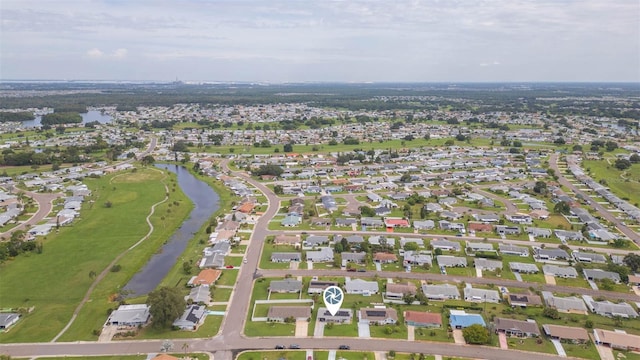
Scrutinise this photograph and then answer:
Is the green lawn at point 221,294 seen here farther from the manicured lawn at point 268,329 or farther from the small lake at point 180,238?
the small lake at point 180,238

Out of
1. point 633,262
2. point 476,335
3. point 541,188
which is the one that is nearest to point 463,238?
point 633,262

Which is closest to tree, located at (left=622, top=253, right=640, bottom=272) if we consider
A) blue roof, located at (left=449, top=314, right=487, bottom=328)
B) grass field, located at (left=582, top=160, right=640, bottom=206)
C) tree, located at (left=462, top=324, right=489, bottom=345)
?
blue roof, located at (left=449, top=314, right=487, bottom=328)

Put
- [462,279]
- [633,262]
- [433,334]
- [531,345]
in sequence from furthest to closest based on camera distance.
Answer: [633,262] → [462,279] → [433,334] → [531,345]

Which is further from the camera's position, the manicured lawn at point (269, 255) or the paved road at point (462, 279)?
the manicured lawn at point (269, 255)

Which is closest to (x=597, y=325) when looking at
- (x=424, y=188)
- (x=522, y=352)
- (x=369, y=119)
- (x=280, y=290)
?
(x=522, y=352)

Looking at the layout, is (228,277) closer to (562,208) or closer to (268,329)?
(268,329)

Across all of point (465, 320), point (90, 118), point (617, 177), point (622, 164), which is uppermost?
point (90, 118)

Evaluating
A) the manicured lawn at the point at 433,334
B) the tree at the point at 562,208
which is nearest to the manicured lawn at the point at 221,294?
the manicured lawn at the point at 433,334
